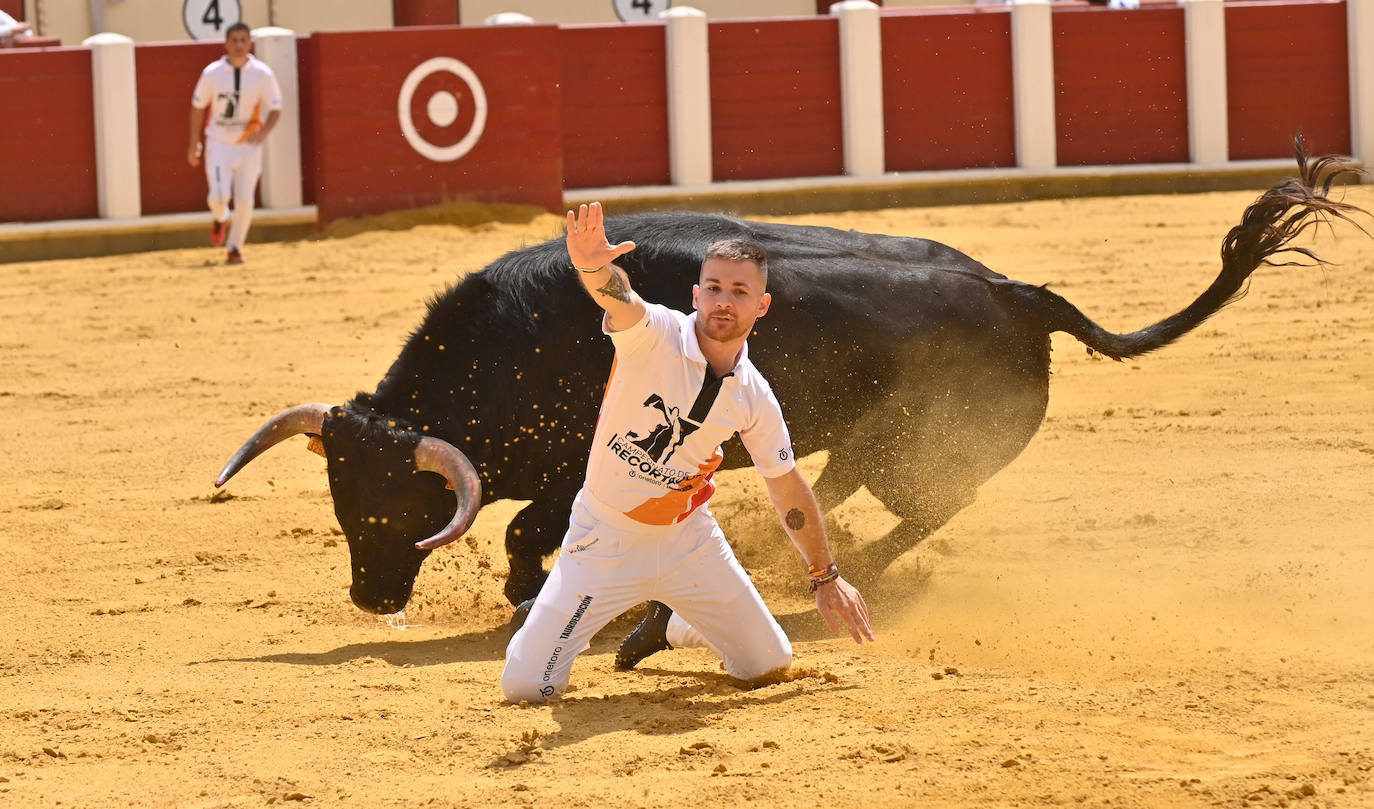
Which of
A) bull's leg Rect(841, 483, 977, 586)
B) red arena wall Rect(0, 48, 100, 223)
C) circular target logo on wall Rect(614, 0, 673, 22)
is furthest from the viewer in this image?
circular target logo on wall Rect(614, 0, 673, 22)

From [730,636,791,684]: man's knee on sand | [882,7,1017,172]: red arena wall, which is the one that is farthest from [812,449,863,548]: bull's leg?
[882,7,1017,172]: red arena wall

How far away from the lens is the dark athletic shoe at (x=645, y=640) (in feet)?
12.4

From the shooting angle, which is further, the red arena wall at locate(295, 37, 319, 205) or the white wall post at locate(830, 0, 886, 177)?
the white wall post at locate(830, 0, 886, 177)

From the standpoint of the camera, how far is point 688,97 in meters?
12.0

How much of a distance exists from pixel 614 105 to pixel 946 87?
2396 millimetres

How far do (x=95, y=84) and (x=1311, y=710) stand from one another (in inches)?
374

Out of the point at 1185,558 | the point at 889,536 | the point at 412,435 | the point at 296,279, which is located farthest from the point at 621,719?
the point at 296,279

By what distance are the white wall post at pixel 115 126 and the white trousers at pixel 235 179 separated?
33.8 inches

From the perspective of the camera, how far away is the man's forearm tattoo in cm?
310

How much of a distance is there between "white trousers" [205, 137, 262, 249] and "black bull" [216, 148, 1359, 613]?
244 inches

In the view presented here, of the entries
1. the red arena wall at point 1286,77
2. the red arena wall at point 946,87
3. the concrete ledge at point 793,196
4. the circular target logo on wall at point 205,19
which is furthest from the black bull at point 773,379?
the circular target logo on wall at point 205,19

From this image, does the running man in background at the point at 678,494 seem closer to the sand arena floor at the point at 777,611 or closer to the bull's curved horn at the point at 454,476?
the sand arena floor at the point at 777,611

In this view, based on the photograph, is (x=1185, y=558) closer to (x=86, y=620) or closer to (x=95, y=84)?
(x=86, y=620)

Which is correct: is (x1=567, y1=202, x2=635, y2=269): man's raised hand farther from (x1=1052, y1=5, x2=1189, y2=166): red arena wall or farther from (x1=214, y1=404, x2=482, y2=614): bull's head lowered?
(x1=1052, y1=5, x2=1189, y2=166): red arena wall
